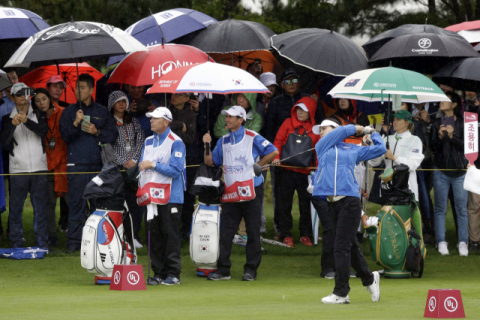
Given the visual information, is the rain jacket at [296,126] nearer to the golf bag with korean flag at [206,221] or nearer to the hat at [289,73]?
the hat at [289,73]

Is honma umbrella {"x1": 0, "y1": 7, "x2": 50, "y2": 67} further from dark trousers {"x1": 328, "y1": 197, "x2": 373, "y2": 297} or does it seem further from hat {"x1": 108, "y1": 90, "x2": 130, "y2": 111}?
dark trousers {"x1": 328, "y1": 197, "x2": 373, "y2": 297}

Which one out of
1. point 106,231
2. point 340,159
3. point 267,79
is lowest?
point 106,231

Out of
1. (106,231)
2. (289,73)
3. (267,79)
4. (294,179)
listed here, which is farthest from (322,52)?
(106,231)

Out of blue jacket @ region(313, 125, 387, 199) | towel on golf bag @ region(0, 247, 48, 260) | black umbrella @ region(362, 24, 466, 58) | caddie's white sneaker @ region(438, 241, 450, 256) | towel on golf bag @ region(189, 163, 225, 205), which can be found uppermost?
black umbrella @ region(362, 24, 466, 58)

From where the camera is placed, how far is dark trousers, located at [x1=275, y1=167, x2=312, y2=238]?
10578 millimetres

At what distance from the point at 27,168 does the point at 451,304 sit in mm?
Answer: 6151

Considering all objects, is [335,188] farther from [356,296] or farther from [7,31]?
[7,31]

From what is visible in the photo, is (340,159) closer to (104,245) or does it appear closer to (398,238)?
(398,238)

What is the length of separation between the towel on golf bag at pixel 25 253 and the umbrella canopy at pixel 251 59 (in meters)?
3.98

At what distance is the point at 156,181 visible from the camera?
26.6ft

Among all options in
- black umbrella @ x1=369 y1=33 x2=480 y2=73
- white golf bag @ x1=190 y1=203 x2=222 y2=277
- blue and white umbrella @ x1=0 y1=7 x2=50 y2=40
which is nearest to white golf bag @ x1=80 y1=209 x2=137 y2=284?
white golf bag @ x1=190 y1=203 x2=222 y2=277

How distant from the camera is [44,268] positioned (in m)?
9.05

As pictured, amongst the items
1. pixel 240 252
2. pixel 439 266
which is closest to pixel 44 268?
pixel 240 252

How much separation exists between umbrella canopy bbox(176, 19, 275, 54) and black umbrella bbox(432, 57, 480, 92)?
251 cm
